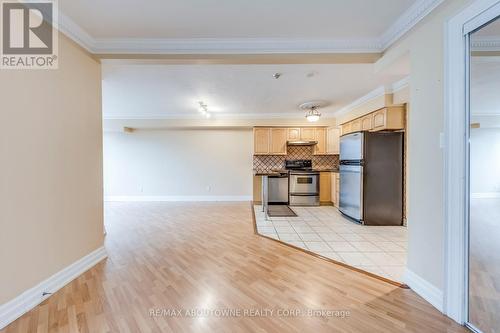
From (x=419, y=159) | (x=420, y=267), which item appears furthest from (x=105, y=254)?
(x=419, y=159)

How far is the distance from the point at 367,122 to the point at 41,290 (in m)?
5.07

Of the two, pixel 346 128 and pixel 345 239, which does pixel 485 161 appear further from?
pixel 346 128

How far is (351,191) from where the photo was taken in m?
4.04

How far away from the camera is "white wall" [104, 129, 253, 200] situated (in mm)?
6203

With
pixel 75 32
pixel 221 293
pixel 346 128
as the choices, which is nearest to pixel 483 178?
pixel 221 293

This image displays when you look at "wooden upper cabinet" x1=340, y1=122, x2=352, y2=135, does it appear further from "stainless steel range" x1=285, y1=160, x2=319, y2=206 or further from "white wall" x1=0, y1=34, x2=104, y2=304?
"white wall" x1=0, y1=34, x2=104, y2=304

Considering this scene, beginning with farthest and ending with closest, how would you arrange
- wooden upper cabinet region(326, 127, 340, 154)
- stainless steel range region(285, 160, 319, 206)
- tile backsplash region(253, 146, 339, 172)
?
tile backsplash region(253, 146, 339, 172) → stainless steel range region(285, 160, 319, 206) → wooden upper cabinet region(326, 127, 340, 154)

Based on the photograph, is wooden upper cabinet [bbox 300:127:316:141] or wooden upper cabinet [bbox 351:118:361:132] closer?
wooden upper cabinet [bbox 351:118:361:132]

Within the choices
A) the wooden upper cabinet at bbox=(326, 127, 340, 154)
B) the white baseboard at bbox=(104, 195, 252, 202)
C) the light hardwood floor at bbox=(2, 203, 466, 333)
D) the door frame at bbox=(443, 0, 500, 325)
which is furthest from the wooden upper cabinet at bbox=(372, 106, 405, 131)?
the white baseboard at bbox=(104, 195, 252, 202)

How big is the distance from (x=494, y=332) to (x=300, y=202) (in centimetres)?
405

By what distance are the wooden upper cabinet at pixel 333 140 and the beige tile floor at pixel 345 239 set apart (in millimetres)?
1706

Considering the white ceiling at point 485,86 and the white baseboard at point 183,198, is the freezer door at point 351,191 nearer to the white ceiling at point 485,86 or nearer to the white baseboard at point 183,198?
the white ceiling at point 485,86

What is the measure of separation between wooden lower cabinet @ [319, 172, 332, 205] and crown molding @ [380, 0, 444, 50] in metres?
3.62

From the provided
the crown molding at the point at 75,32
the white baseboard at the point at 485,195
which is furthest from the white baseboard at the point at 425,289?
the crown molding at the point at 75,32
